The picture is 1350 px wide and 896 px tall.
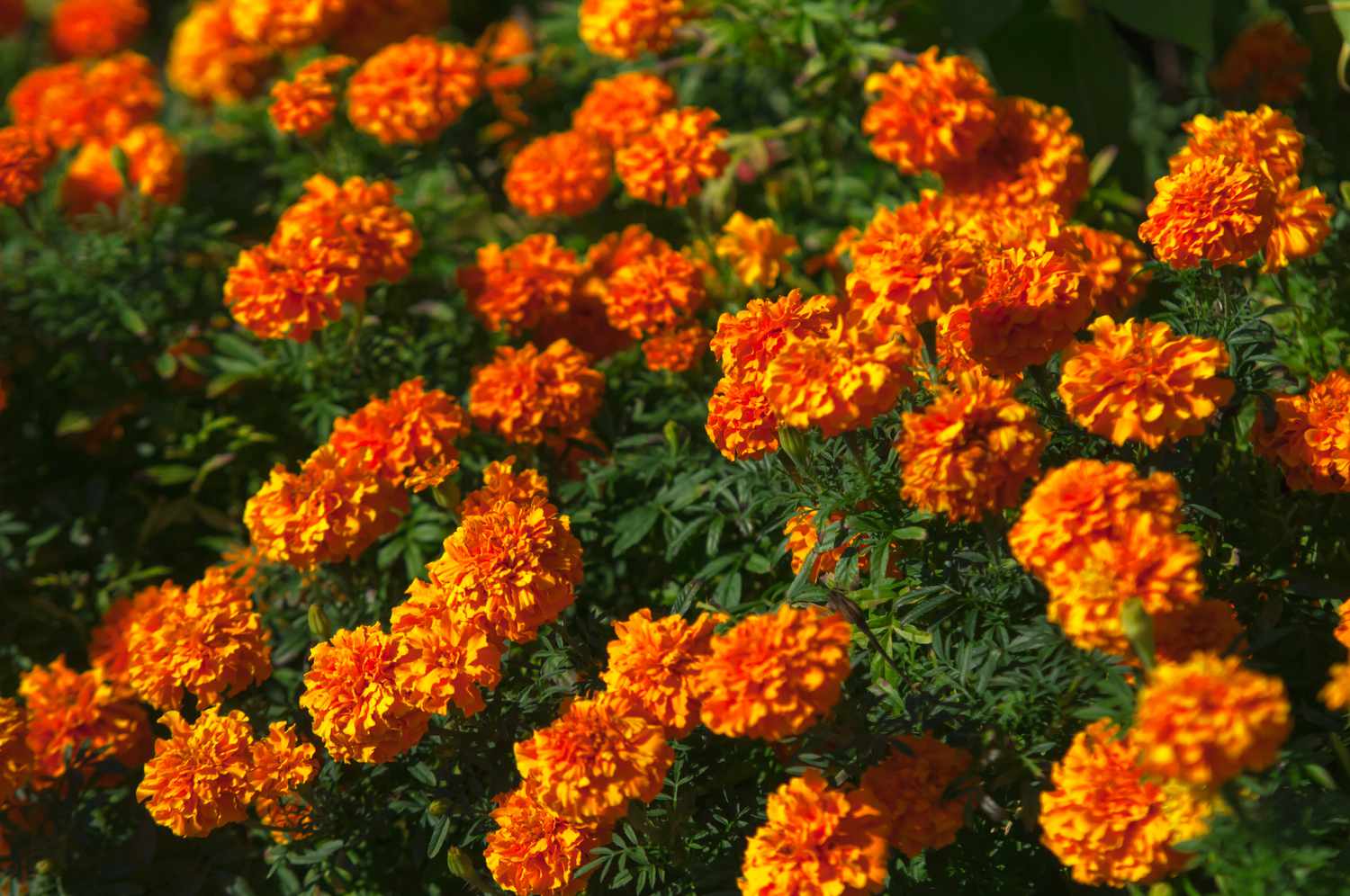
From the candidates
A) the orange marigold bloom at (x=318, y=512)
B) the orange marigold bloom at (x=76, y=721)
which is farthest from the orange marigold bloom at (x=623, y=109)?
the orange marigold bloom at (x=76, y=721)

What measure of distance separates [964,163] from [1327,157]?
832 mm

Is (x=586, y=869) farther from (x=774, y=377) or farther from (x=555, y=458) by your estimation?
(x=555, y=458)

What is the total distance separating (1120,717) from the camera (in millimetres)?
1719

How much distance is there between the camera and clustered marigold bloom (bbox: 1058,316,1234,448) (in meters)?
1.72

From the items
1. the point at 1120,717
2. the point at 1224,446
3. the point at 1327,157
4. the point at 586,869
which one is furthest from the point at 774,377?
the point at 1327,157

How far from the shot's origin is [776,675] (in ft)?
5.38

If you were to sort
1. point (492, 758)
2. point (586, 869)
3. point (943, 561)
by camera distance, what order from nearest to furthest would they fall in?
point (586, 869) → point (943, 561) → point (492, 758)

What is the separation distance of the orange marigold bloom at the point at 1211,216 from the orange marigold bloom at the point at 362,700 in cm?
132

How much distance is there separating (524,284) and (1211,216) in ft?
4.62

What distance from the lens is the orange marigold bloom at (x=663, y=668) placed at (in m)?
1.81

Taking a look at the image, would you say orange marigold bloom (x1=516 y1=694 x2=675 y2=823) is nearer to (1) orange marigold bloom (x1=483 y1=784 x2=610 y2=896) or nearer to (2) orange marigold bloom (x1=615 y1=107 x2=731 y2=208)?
(1) orange marigold bloom (x1=483 y1=784 x2=610 y2=896)

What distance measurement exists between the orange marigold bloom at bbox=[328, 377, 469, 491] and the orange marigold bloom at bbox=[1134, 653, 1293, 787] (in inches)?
52.2

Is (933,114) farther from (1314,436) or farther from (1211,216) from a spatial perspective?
(1314,436)

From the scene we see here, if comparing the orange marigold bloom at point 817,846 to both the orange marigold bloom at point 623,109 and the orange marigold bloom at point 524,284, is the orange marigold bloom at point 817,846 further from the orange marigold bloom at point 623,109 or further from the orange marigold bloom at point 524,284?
the orange marigold bloom at point 623,109
